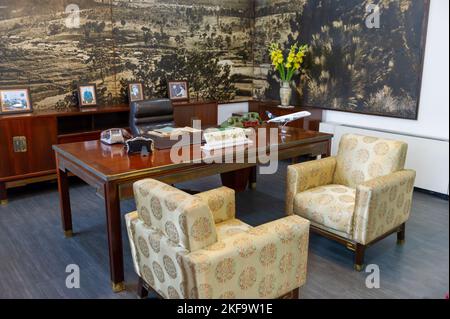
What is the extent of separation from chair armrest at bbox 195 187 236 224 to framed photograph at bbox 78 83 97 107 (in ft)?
8.83

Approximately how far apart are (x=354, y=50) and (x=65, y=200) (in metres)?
3.51

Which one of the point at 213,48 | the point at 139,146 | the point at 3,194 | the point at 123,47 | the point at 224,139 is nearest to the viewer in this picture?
the point at 139,146

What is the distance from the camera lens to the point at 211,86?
19.0 ft

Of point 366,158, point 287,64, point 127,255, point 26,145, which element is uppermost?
point 287,64

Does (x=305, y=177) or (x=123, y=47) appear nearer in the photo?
(x=305, y=177)

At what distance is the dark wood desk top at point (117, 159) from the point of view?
7.68 feet

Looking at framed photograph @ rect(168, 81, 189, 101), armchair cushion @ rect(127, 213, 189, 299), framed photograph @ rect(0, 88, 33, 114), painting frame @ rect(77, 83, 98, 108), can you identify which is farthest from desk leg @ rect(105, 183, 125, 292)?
framed photograph @ rect(168, 81, 189, 101)

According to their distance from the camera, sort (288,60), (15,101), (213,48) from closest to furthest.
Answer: (15,101) → (288,60) → (213,48)

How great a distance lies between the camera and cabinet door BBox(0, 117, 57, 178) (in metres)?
3.88

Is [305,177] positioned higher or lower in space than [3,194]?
higher

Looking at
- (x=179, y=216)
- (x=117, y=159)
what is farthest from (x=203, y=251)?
(x=117, y=159)

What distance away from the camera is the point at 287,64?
5.20 meters

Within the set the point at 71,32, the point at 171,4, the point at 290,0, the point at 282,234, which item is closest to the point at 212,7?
the point at 171,4

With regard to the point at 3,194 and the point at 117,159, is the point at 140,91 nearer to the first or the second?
the point at 3,194
